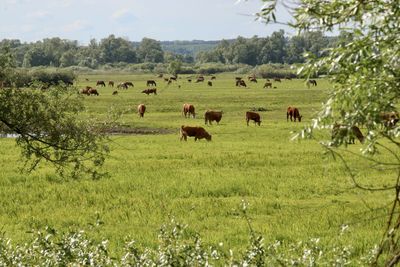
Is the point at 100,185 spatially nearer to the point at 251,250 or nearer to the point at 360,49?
the point at 251,250

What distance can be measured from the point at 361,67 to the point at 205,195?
11410mm

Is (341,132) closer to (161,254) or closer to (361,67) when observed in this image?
(361,67)

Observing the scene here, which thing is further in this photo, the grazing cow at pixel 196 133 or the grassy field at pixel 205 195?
the grazing cow at pixel 196 133

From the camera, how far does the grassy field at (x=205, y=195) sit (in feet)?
41.9

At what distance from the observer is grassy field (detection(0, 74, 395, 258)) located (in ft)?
41.9

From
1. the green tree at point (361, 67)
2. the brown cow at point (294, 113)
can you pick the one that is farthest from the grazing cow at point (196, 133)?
the green tree at point (361, 67)

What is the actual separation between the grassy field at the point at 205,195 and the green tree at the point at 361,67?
0.49 m

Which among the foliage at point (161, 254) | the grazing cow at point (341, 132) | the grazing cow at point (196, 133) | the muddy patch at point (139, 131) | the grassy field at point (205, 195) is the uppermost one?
the grazing cow at point (341, 132)

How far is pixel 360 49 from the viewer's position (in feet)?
18.1

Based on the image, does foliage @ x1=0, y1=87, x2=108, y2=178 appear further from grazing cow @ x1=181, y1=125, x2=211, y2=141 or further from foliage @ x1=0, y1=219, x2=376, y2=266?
grazing cow @ x1=181, y1=125, x2=211, y2=141

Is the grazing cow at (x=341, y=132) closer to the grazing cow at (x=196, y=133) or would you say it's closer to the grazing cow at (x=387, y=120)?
the grazing cow at (x=387, y=120)

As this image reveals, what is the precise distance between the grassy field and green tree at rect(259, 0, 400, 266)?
490mm

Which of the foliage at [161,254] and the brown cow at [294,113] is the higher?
the foliage at [161,254]

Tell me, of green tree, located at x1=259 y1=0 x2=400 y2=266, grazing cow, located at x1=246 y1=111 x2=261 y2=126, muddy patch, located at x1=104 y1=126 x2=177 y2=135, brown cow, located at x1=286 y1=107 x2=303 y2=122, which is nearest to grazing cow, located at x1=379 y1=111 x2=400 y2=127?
green tree, located at x1=259 y1=0 x2=400 y2=266
